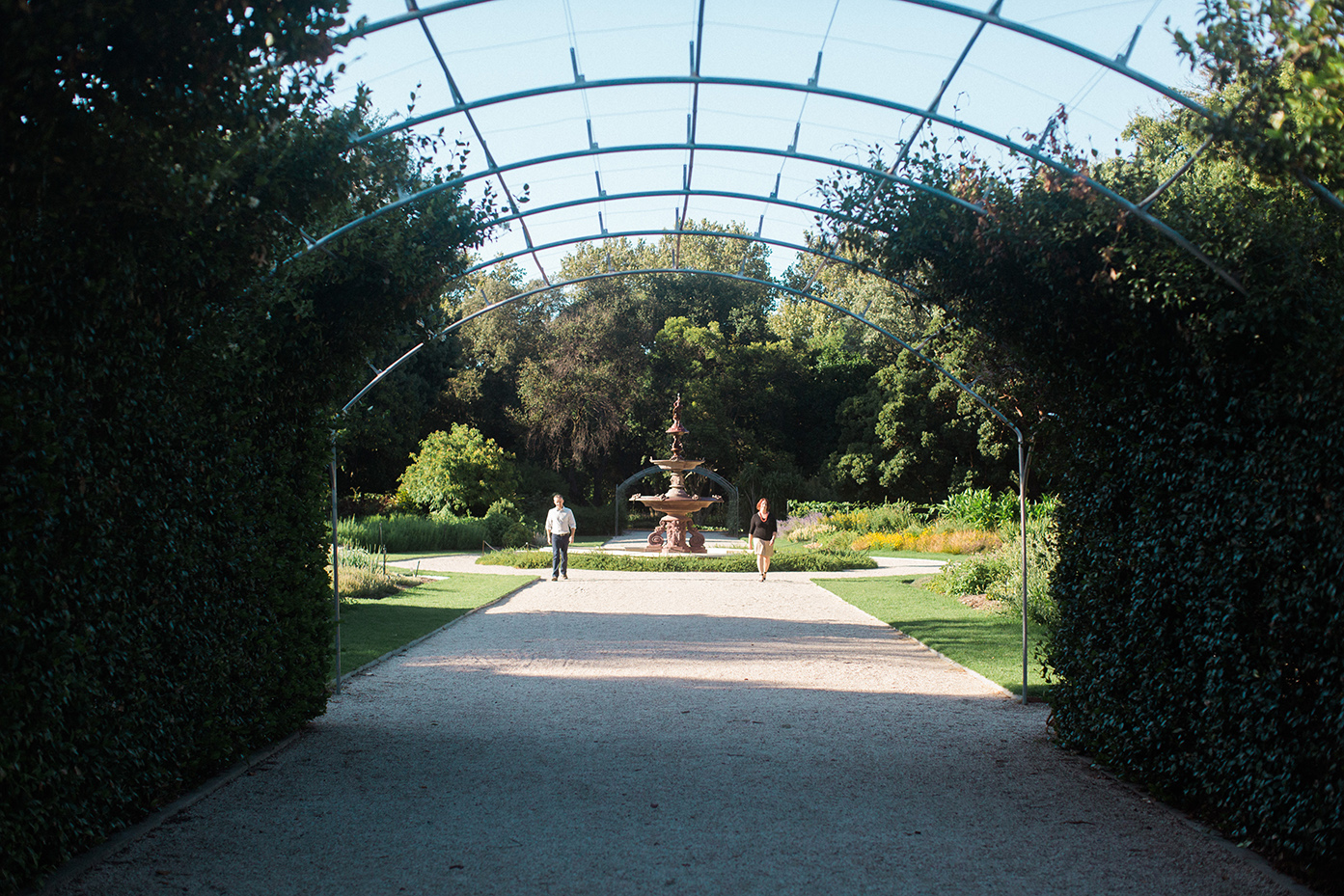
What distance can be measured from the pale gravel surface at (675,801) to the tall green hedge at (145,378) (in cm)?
61

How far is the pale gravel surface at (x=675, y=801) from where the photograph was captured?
4.15 meters

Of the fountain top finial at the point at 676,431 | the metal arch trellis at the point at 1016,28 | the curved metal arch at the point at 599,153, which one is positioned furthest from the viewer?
the fountain top finial at the point at 676,431

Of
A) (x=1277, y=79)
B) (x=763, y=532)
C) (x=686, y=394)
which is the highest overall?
(x=686, y=394)

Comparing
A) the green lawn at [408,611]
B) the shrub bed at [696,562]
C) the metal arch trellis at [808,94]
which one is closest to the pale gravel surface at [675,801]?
the green lawn at [408,611]

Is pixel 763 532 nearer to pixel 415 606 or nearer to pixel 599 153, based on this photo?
pixel 415 606

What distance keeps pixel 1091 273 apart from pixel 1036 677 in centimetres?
446

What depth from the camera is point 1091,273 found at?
5.41 meters

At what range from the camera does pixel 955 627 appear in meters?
12.0

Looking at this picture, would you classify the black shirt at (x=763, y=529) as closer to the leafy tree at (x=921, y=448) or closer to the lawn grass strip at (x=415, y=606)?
the lawn grass strip at (x=415, y=606)

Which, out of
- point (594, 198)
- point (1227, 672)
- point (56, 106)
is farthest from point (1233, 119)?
point (594, 198)

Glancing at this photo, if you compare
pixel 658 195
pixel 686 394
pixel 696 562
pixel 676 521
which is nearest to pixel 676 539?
pixel 676 521

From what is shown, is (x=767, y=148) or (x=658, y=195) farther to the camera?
(x=658, y=195)

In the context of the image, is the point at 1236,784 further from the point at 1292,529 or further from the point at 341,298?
the point at 341,298

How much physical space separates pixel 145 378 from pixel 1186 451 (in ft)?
16.0
